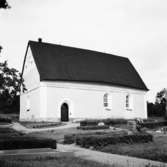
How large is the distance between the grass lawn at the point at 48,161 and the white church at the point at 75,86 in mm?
24460

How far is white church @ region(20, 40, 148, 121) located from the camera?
39594 mm

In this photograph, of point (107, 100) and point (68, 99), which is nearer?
point (68, 99)

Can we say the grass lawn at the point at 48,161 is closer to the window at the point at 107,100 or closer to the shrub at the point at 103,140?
the shrub at the point at 103,140

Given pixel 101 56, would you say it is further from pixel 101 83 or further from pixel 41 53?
pixel 41 53

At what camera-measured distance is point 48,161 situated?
12859mm

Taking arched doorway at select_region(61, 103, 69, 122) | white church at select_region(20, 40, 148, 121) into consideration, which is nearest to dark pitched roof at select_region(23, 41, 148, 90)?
→ white church at select_region(20, 40, 148, 121)

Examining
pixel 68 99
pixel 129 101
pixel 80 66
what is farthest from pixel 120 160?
pixel 129 101

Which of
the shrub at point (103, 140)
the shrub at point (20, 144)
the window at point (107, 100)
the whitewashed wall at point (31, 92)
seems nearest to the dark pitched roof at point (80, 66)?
the whitewashed wall at point (31, 92)

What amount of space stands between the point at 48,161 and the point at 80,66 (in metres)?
31.5

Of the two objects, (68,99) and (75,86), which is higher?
(75,86)

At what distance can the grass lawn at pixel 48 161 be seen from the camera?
11578 millimetres

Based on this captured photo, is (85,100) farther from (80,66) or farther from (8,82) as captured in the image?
(8,82)

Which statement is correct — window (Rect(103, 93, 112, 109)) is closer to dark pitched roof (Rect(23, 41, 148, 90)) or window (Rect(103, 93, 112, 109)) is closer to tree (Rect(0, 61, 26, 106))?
dark pitched roof (Rect(23, 41, 148, 90))

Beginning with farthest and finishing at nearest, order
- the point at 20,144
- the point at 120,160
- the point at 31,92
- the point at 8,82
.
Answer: the point at 31,92
the point at 20,144
the point at 120,160
the point at 8,82
